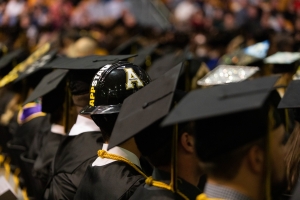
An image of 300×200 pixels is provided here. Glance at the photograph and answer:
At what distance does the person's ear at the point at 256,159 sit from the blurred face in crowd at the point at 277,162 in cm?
4

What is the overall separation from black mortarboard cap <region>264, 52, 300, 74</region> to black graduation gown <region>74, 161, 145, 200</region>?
103 inches

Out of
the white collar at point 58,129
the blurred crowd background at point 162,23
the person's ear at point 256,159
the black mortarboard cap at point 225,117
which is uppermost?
the black mortarboard cap at point 225,117

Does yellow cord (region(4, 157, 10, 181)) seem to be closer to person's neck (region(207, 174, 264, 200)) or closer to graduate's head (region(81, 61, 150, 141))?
graduate's head (region(81, 61, 150, 141))

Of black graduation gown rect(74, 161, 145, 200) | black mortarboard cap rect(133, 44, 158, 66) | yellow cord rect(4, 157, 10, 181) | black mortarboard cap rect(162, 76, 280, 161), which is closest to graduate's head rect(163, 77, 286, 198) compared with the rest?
black mortarboard cap rect(162, 76, 280, 161)

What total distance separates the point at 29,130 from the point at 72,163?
1.80 metres

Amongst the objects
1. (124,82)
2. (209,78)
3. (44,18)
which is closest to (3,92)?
(209,78)

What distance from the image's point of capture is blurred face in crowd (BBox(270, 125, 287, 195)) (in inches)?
82.3

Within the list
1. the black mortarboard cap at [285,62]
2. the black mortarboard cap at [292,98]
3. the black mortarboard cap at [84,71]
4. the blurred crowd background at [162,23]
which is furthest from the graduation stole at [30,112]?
the black mortarboard cap at [292,98]

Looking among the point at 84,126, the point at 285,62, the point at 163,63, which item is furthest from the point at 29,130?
the point at 285,62

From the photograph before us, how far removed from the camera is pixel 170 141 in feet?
8.13

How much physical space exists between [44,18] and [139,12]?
1.93m

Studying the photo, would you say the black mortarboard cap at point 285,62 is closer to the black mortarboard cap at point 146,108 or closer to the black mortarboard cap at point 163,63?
the black mortarboard cap at point 163,63

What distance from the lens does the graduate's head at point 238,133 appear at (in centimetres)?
202

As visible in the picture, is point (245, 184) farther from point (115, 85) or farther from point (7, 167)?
point (7, 167)
